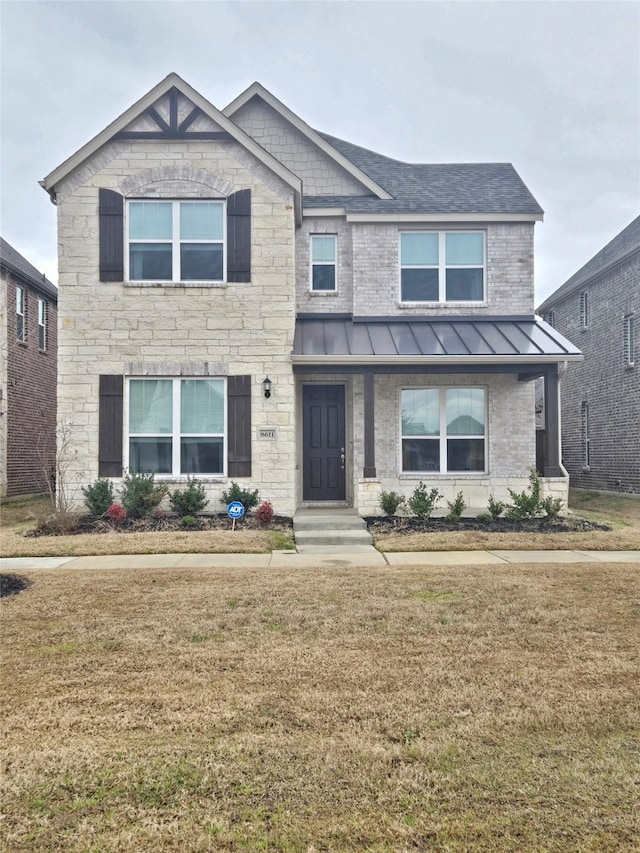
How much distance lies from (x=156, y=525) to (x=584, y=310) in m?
16.1

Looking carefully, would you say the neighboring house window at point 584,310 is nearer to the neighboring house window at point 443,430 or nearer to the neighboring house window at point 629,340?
the neighboring house window at point 629,340

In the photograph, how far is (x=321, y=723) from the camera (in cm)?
330

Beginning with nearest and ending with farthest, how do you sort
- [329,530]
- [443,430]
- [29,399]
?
[329,530], [443,430], [29,399]

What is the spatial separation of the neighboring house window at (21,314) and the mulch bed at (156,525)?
8473 millimetres

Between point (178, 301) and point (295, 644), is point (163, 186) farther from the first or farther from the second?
point (295, 644)

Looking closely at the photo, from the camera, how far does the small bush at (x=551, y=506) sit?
35.6 ft

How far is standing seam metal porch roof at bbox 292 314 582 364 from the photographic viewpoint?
36.9 ft

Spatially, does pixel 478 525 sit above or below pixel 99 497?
below

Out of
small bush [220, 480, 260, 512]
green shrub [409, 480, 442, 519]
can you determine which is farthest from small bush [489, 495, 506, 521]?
small bush [220, 480, 260, 512]

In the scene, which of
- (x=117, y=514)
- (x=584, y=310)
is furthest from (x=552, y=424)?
(x=584, y=310)

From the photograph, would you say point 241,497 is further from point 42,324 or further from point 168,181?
point 42,324

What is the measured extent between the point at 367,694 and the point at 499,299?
11113 millimetres

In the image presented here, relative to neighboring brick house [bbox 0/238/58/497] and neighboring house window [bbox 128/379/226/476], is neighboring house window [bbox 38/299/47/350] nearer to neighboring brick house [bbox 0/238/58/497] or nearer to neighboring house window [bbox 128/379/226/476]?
neighboring brick house [bbox 0/238/58/497]

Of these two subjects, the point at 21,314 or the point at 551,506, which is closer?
the point at 551,506
